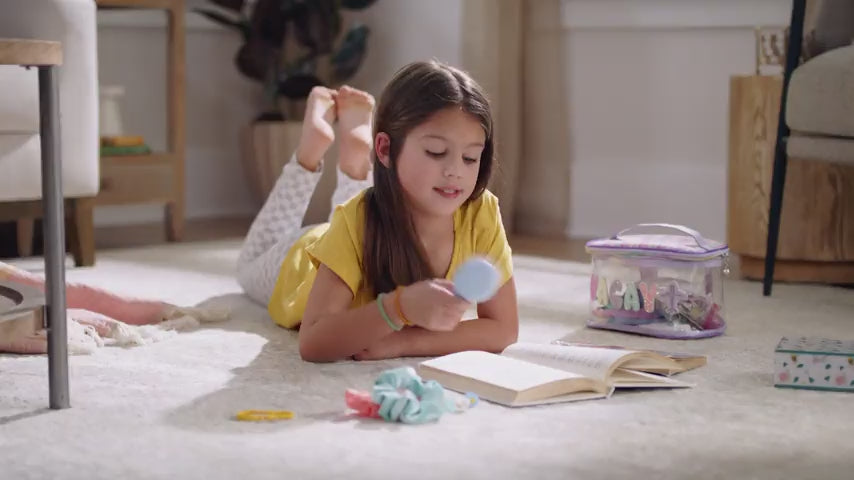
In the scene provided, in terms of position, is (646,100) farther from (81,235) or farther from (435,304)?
(435,304)

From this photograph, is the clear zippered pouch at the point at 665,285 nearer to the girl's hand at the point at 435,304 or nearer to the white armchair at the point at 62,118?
the girl's hand at the point at 435,304

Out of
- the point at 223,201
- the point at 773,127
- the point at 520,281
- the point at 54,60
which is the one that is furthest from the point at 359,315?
the point at 223,201

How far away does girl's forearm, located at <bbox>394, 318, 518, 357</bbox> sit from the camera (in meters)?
1.74

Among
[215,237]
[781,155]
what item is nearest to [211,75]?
[215,237]

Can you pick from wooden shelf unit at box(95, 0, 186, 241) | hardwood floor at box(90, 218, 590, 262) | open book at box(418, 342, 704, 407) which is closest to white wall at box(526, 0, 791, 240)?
hardwood floor at box(90, 218, 590, 262)

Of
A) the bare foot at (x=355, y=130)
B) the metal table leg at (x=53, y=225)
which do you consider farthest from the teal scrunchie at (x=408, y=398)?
the bare foot at (x=355, y=130)

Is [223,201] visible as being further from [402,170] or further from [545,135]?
[402,170]

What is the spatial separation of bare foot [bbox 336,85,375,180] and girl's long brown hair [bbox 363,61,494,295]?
A: 0.50 metres

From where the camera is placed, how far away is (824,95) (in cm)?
227

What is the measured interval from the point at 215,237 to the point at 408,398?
2.17 m

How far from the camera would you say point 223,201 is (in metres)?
4.13

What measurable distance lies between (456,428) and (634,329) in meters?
0.71

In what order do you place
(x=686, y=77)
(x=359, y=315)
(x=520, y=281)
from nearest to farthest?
(x=359, y=315), (x=520, y=281), (x=686, y=77)

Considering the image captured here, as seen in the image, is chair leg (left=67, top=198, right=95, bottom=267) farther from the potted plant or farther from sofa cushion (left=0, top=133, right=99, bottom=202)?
the potted plant
